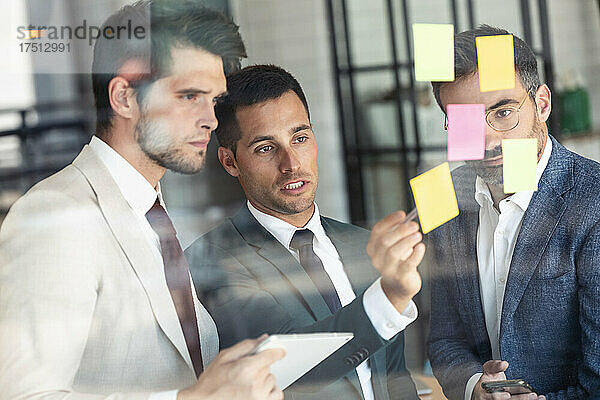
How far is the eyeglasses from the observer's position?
1.13m

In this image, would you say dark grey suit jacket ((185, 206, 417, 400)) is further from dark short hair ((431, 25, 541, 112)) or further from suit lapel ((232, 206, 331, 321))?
dark short hair ((431, 25, 541, 112))

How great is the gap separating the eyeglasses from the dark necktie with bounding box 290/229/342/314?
0.30 m

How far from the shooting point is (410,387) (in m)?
1.15

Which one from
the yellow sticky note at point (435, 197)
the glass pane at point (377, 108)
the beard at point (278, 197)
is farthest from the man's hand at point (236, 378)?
the glass pane at point (377, 108)

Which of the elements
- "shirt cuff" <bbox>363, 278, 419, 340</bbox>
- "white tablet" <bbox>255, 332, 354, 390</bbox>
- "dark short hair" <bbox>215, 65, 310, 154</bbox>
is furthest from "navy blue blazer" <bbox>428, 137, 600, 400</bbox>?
"dark short hair" <bbox>215, 65, 310, 154</bbox>

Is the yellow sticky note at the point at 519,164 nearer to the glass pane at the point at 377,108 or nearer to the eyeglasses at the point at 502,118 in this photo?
the eyeglasses at the point at 502,118

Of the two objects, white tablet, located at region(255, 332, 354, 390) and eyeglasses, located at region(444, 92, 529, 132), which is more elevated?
eyeglasses, located at region(444, 92, 529, 132)

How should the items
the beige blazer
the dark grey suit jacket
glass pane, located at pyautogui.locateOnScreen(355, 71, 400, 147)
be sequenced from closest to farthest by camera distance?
the beige blazer
the dark grey suit jacket
glass pane, located at pyautogui.locateOnScreen(355, 71, 400, 147)

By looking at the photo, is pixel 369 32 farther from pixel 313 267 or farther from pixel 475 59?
pixel 313 267

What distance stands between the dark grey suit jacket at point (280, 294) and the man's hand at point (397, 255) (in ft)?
0.05

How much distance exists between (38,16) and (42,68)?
71 mm

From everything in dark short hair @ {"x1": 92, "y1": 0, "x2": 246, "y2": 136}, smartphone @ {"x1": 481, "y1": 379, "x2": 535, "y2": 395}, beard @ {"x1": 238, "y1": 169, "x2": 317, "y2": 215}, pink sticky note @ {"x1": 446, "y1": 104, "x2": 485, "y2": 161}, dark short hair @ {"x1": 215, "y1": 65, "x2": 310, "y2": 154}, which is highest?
dark short hair @ {"x1": 92, "y1": 0, "x2": 246, "y2": 136}

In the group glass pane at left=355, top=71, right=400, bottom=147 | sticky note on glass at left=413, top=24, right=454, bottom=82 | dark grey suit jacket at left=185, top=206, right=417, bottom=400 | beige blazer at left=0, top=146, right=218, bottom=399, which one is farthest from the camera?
glass pane at left=355, top=71, right=400, bottom=147

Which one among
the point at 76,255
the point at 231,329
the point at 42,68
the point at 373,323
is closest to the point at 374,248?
the point at 373,323
